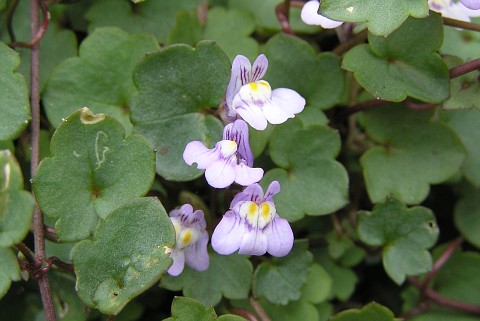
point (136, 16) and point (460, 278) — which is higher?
point (136, 16)

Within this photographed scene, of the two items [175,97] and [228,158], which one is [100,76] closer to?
[175,97]

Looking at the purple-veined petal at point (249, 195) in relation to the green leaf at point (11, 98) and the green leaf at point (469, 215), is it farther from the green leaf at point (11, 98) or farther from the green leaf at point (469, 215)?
the green leaf at point (469, 215)

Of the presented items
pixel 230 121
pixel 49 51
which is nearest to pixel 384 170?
pixel 230 121

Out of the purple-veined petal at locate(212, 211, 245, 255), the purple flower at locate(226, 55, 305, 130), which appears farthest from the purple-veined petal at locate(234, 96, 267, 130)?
the purple-veined petal at locate(212, 211, 245, 255)

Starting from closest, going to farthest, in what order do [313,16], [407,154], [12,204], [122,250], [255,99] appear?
[12,204]
[122,250]
[255,99]
[313,16]
[407,154]

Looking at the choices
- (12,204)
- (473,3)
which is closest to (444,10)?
(473,3)

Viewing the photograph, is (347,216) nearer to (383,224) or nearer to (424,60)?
(383,224)

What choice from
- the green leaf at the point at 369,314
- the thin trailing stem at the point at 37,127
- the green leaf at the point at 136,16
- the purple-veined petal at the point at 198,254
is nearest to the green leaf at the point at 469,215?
the green leaf at the point at 369,314
